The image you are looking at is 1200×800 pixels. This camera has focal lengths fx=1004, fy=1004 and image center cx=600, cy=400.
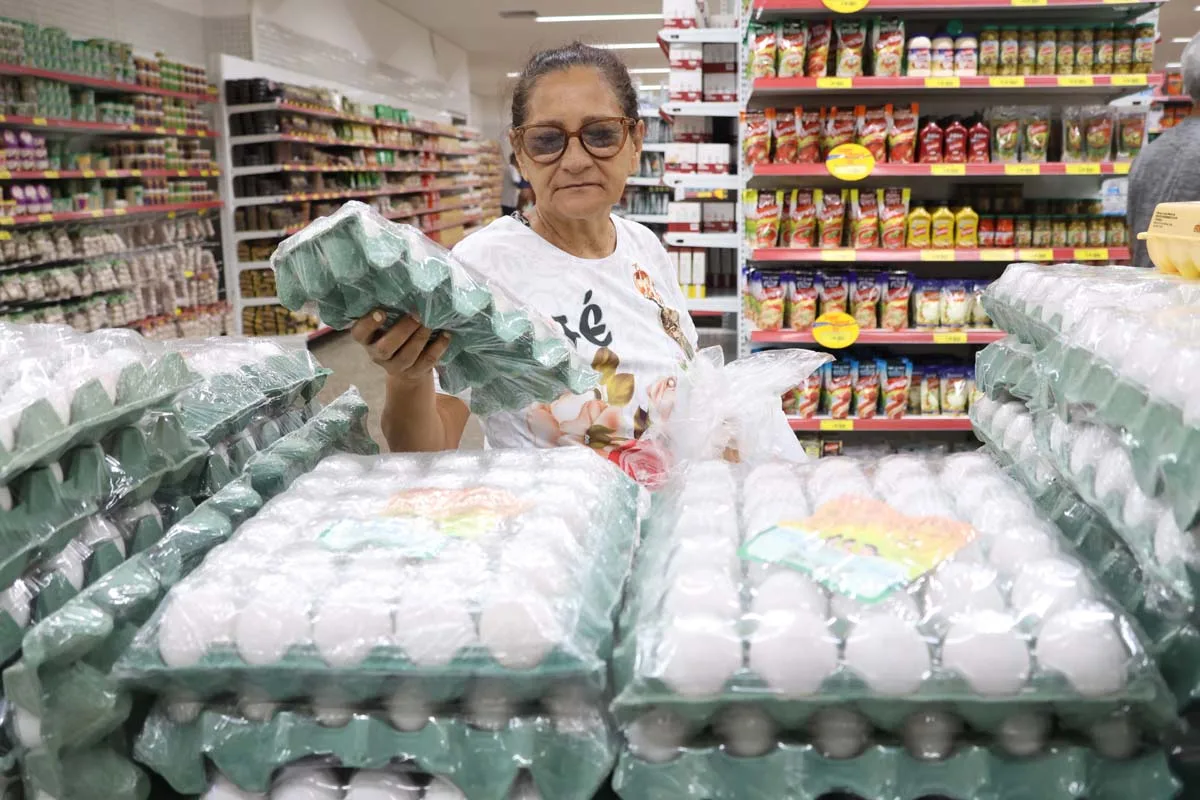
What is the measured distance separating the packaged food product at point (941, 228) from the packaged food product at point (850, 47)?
0.70 m

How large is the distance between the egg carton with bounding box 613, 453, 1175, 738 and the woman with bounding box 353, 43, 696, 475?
0.83m

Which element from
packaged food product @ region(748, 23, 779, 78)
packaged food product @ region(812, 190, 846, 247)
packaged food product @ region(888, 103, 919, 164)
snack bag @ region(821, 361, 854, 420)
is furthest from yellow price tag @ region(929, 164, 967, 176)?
snack bag @ region(821, 361, 854, 420)

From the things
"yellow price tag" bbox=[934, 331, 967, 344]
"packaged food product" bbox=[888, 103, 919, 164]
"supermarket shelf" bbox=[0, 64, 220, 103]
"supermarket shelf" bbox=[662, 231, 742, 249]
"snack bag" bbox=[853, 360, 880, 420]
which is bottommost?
"snack bag" bbox=[853, 360, 880, 420]

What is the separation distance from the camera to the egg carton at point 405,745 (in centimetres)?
87

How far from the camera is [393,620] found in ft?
2.87

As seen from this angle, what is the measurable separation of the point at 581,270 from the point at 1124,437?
1.22m

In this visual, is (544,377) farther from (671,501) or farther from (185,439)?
(185,439)

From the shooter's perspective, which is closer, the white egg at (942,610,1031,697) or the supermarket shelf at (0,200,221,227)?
the white egg at (942,610,1031,697)

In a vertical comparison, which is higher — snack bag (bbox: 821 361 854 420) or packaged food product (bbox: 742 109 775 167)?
packaged food product (bbox: 742 109 775 167)

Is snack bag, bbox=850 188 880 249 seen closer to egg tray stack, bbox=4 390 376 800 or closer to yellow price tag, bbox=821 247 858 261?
yellow price tag, bbox=821 247 858 261

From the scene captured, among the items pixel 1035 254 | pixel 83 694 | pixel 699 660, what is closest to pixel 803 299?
pixel 1035 254

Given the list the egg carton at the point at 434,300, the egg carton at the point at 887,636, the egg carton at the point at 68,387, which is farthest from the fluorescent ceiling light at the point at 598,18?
the egg carton at the point at 887,636

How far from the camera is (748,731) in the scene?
861 mm

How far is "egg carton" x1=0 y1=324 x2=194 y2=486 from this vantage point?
3.21ft
